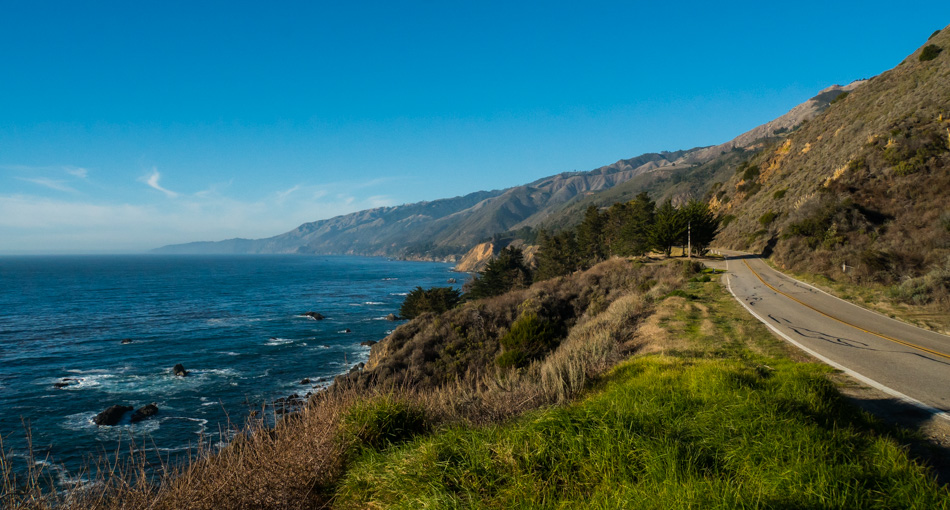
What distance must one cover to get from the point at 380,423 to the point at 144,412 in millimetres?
27941

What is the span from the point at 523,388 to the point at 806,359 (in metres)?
→ 7.36

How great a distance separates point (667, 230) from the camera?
3875 cm

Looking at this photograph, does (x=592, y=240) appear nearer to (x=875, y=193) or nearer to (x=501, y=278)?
(x=501, y=278)

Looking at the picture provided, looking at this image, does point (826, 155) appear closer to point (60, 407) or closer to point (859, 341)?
point (859, 341)

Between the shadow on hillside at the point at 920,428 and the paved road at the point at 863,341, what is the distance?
35cm

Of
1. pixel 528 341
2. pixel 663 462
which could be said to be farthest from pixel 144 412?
pixel 663 462

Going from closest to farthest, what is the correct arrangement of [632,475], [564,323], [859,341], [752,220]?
A: 1. [632,475]
2. [859,341]
3. [564,323]
4. [752,220]

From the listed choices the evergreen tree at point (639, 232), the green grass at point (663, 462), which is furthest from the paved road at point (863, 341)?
the evergreen tree at point (639, 232)

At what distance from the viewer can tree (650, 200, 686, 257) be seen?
38.2 meters

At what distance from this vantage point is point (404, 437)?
17.9ft

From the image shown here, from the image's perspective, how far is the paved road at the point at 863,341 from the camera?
767 cm

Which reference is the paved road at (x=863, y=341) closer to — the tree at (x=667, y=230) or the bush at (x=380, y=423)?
the bush at (x=380, y=423)

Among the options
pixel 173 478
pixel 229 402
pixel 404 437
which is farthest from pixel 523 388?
pixel 229 402

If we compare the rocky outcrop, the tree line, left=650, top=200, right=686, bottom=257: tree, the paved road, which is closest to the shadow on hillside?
the paved road
